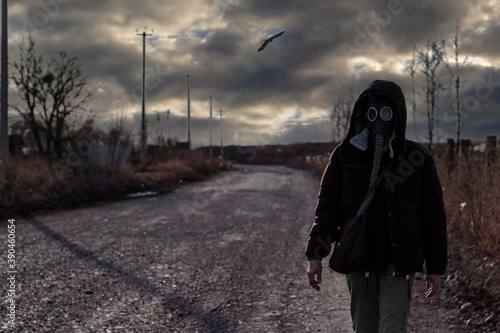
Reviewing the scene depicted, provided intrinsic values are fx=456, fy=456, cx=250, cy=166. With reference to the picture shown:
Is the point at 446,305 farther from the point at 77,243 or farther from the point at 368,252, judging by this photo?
the point at 77,243

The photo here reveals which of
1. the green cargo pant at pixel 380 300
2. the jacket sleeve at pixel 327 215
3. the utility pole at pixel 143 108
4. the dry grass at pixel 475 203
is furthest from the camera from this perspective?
the utility pole at pixel 143 108

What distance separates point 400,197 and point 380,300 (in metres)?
0.58

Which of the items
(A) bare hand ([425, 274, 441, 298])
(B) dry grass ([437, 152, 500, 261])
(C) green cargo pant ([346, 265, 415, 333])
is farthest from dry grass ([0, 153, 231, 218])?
(A) bare hand ([425, 274, 441, 298])

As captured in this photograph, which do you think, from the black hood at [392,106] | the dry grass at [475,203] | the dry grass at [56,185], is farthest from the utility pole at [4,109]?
the black hood at [392,106]

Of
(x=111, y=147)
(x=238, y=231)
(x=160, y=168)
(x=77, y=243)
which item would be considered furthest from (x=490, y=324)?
(x=160, y=168)

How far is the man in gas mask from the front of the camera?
2.48 m

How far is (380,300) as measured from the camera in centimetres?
252

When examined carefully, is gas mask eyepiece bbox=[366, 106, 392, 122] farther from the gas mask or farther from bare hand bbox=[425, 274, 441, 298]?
bare hand bbox=[425, 274, 441, 298]

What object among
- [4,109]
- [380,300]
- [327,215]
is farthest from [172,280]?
[4,109]

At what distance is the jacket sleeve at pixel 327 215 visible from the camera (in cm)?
266

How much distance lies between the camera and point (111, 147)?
19.6m

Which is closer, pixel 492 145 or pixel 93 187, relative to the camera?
pixel 492 145

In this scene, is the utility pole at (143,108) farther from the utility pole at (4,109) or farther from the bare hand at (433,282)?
the bare hand at (433,282)

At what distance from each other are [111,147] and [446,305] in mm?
16981
